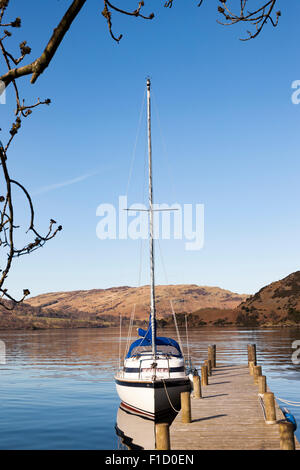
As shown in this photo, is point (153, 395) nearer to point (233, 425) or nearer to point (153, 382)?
point (153, 382)

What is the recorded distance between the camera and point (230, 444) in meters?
13.6

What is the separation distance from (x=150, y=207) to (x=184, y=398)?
13.0m

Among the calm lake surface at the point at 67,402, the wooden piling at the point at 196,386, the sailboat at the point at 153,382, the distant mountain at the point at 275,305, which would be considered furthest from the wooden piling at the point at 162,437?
the distant mountain at the point at 275,305

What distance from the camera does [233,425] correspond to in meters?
15.7

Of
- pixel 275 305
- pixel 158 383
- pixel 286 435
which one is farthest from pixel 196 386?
pixel 275 305

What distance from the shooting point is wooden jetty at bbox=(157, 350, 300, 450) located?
13.4 metres

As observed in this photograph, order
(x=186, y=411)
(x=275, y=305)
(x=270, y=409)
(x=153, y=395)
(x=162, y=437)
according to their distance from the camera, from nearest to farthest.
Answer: (x=162, y=437) → (x=270, y=409) → (x=186, y=411) → (x=153, y=395) → (x=275, y=305)

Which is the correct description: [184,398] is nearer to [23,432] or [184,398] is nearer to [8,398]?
[23,432]

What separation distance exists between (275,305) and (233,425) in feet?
530

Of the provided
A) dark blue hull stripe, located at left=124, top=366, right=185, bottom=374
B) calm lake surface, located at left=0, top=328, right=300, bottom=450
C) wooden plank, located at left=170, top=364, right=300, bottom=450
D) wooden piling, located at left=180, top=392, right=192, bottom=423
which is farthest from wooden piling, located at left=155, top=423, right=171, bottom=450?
dark blue hull stripe, located at left=124, top=366, right=185, bottom=374

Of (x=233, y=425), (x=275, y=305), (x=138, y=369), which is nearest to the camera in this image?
(x=233, y=425)

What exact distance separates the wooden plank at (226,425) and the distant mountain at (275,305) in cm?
13906

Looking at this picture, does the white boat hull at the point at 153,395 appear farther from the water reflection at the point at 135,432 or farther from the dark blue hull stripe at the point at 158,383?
the water reflection at the point at 135,432
